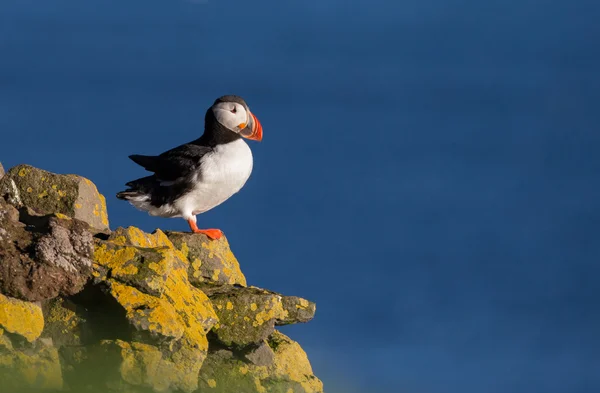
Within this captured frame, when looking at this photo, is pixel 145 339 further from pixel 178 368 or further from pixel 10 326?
pixel 10 326

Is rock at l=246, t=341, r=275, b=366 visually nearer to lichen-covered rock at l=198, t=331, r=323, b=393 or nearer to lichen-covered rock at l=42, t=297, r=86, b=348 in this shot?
lichen-covered rock at l=198, t=331, r=323, b=393

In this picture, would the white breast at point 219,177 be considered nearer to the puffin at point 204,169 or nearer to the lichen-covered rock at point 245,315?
the puffin at point 204,169

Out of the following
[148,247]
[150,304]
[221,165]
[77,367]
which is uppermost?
[221,165]

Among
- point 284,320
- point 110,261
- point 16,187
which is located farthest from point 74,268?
point 284,320

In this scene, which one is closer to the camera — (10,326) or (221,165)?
(10,326)

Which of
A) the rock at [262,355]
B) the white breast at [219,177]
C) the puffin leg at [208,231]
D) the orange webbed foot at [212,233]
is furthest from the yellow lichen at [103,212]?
the rock at [262,355]

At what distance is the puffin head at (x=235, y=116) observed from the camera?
14141mm

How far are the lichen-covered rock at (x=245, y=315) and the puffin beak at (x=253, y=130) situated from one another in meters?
2.80

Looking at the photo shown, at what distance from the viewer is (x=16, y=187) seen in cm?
1283

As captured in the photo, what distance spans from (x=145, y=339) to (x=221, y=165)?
147 inches

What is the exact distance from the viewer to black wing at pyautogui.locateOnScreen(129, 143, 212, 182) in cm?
1391

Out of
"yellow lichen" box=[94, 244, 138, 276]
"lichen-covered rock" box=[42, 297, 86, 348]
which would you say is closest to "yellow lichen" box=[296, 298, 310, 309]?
"yellow lichen" box=[94, 244, 138, 276]

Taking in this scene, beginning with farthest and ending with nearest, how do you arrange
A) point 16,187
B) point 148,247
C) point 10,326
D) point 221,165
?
point 221,165 < point 16,187 < point 148,247 < point 10,326

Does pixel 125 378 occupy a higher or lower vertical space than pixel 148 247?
lower
